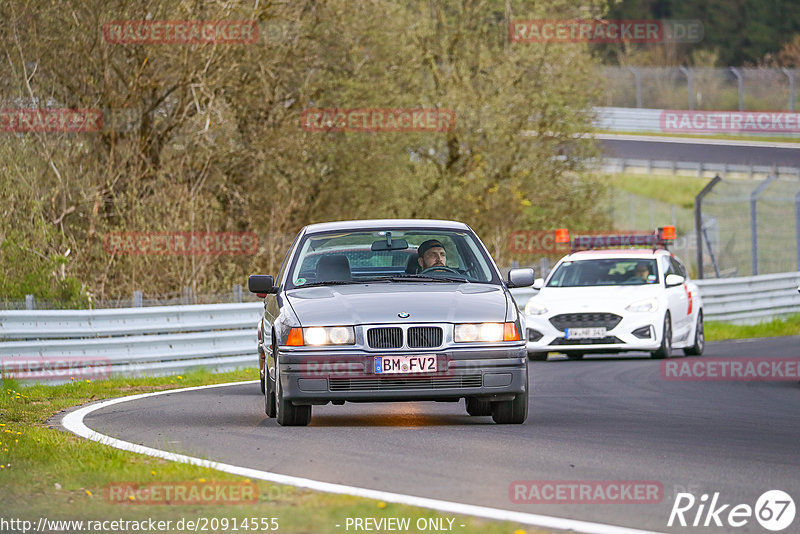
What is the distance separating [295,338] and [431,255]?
174cm

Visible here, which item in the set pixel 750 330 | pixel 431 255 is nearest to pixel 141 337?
pixel 431 255

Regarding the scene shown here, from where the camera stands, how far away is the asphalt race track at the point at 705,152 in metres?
54.4

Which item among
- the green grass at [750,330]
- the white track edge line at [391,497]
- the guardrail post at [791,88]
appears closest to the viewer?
the white track edge line at [391,497]

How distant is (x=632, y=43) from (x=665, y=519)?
7276 cm

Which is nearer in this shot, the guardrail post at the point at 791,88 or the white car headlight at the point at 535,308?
the white car headlight at the point at 535,308

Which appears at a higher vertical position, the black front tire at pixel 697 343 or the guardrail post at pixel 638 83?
the guardrail post at pixel 638 83

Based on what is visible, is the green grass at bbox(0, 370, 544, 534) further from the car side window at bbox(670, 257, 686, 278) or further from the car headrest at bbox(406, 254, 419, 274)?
the car side window at bbox(670, 257, 686, 278)

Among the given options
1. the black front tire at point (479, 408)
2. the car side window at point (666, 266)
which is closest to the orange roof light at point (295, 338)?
the black front tire at point (479, 408)

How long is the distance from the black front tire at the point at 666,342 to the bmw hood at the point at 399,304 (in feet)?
30.6

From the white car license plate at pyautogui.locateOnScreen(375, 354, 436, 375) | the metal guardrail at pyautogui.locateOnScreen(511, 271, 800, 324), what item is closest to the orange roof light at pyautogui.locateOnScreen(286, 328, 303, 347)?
the white car license plate at pyautogui.locateOnScreen(375, 354, 436, 375)

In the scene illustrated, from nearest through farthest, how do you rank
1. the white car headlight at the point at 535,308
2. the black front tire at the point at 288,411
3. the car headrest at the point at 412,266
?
the black front tire at the point at 288,411 < the car headrest at the point at 412,266 < the white car headlight at the point at 535,308

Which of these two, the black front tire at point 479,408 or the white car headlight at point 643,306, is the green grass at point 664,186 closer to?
the white car headlight at point 643,306

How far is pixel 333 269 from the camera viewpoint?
11.5 meters

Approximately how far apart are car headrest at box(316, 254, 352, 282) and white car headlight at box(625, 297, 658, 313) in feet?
29.5
